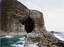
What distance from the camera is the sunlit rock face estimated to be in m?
3.93

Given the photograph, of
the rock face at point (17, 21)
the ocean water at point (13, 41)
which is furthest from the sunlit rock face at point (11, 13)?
the ocean water at point (13, 41)

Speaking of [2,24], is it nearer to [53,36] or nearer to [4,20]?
[4,20]

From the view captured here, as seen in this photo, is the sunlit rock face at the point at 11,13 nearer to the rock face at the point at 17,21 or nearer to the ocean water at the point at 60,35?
the rock face at the point at 17,21

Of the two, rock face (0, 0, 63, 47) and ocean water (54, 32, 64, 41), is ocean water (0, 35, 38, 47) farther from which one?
ocean water (54, 32, 64, 41)

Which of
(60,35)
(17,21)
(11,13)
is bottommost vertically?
(60,35)

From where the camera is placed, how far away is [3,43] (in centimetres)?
335

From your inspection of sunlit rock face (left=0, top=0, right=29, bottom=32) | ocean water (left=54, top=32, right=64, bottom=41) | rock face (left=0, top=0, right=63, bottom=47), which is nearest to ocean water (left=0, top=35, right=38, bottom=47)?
rock face (left=0, top=0, right=63, bottom=47)

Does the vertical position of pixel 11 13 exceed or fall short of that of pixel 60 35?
it exceeds it

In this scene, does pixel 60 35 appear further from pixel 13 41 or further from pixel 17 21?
pixel 13 41

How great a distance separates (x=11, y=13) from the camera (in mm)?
4109

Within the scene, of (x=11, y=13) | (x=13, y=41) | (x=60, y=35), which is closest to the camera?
(x=13, y=41)

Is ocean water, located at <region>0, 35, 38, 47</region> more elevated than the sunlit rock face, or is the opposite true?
the sunlit rock face

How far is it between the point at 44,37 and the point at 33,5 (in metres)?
0.75

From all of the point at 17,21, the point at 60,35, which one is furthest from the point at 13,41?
the point at 60,35
